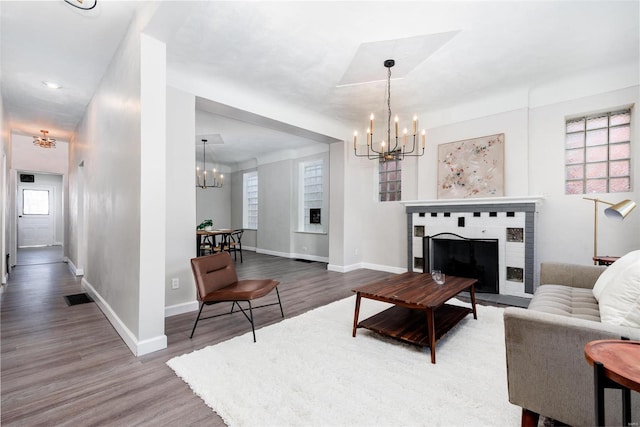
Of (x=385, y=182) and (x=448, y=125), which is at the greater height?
(x=448, y=125)

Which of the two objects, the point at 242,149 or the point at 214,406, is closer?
the point at 214,406

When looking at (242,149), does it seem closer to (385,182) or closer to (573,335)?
(385,182)

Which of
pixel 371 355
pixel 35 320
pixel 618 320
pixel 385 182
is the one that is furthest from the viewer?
A: pixel 385 182

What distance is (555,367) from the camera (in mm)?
1349

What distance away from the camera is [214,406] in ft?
5.62

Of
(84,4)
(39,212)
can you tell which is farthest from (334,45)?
(39,212)

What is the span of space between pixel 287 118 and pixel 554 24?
3.28 metres

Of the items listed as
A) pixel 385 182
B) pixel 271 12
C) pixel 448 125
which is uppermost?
pixel 271 12

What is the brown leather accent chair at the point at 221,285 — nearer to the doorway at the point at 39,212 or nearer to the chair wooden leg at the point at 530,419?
the chair wooden leg at the point at 530,419

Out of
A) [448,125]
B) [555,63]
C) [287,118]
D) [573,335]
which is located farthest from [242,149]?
[573,335]

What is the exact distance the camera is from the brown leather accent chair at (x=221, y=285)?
262 cm

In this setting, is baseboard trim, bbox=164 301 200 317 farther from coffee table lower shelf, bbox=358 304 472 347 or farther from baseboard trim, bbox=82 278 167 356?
coffee table lower shelf, bbox=358 304 472 347

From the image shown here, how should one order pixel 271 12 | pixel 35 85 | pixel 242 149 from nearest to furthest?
1. pixel 271 12
2. pixel 35 85
3. pixel 242 149

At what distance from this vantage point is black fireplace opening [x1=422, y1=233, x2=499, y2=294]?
14.1 ft
